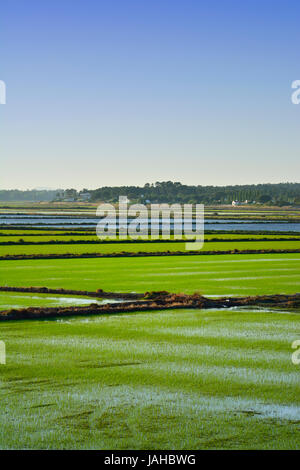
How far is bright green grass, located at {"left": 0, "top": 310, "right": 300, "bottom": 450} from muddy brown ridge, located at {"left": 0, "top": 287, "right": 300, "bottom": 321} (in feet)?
5.28

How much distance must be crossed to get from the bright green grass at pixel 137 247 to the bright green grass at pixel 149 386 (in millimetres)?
31044

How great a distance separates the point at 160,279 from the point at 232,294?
21.1 ft

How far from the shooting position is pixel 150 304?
25734mm

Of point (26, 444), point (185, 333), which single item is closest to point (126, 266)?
point (185, 333)

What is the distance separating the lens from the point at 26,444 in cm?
1083

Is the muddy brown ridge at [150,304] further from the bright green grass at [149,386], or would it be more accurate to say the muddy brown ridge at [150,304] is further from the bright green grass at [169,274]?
the bright green grass at [169,274]

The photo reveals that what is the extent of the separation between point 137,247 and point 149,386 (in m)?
44.4

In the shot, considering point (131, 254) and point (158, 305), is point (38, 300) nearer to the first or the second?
point (158, 305)

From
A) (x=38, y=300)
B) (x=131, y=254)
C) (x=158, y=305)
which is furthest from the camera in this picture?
(x=131, y=254)

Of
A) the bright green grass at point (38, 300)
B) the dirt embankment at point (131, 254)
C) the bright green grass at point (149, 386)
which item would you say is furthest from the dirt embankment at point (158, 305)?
the dirt embankment at point (131, 254)

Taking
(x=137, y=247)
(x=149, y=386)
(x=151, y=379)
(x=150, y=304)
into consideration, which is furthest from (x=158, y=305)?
(x=137, y=247)

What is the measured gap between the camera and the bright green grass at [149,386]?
37.0 feet

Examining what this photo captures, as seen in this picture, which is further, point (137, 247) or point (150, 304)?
point (137, 247)

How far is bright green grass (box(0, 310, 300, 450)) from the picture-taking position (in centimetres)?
1128
